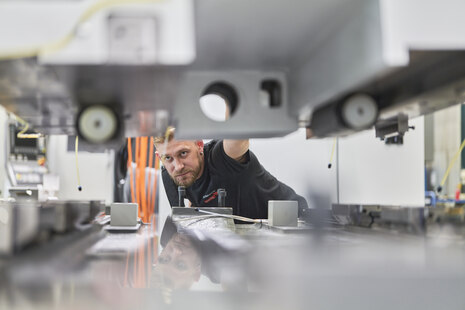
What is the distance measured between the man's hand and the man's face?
20 centimetres

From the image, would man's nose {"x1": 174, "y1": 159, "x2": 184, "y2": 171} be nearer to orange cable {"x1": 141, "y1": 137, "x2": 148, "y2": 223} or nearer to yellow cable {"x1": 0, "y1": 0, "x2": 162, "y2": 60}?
orange cable {"x1": 141, "y1": 137, "x2": 148, "y2": 223}

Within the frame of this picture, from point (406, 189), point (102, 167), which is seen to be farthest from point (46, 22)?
point (102, 167)

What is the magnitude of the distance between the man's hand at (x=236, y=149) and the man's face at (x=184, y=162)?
0.64 feet

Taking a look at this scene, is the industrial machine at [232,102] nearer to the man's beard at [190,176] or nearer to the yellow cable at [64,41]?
the yellow cable at [64,41]

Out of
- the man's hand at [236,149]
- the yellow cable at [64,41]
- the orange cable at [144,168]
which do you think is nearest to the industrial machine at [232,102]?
the yellow cable at [64,41]

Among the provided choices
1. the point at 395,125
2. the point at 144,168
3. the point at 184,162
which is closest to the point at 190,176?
the point at 184,162

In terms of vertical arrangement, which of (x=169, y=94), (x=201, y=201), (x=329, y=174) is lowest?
(x=201, y=201)

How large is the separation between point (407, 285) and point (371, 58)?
10.9 inches

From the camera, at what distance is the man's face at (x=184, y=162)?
104 inches

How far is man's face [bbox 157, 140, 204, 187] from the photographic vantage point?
8.66 ft

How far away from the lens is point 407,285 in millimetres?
493

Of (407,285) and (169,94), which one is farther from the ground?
(169,94)

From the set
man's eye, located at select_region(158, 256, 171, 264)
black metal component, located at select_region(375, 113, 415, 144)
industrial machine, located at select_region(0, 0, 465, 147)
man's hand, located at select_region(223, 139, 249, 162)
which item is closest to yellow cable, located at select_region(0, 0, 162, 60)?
industrial machine, located at select_region(0, 0, 465, 147)

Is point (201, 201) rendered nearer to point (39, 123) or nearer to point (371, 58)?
point (39, 123)
